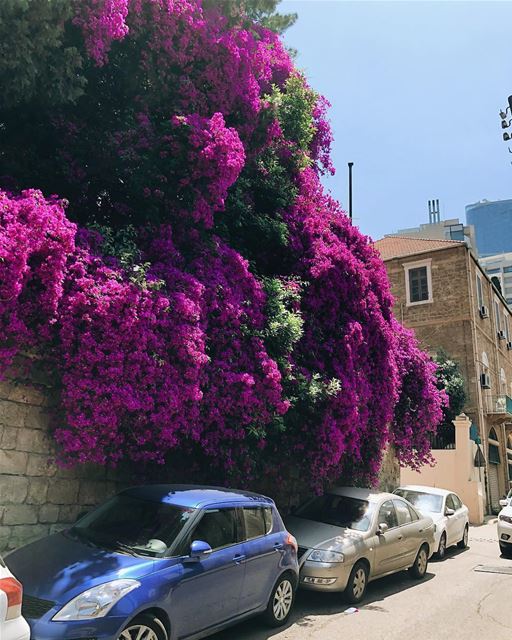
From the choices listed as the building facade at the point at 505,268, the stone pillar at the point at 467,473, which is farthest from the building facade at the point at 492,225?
the stone pillar at the point at 467,473

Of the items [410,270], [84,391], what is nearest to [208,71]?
[84,391]

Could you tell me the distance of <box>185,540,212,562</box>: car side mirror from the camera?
218 inches

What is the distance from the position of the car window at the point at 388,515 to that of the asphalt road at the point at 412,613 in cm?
101

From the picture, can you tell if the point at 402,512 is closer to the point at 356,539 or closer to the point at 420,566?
the point at 420,566

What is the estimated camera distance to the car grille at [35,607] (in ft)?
15.3

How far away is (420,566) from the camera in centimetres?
1030

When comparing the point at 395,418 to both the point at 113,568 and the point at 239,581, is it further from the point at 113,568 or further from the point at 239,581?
the point at 113,568

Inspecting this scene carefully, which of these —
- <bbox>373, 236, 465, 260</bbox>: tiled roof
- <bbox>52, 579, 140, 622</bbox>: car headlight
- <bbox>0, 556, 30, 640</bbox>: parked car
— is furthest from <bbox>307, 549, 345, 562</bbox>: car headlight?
<bbox>373, 236, 465, 260</bbox>: tiled roof

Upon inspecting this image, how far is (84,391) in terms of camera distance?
680 cm

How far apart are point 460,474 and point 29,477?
1905 centimetres

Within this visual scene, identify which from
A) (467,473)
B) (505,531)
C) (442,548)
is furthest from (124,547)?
(467,473)

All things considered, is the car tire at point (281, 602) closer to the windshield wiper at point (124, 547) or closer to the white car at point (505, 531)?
the windshield wiper at point (124, 547)

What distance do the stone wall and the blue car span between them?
1.22m

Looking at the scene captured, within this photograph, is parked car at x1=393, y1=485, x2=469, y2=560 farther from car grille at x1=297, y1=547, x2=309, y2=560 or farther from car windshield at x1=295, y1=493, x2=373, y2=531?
car grille at x1=297, y1=547, x2=309, y2=560
